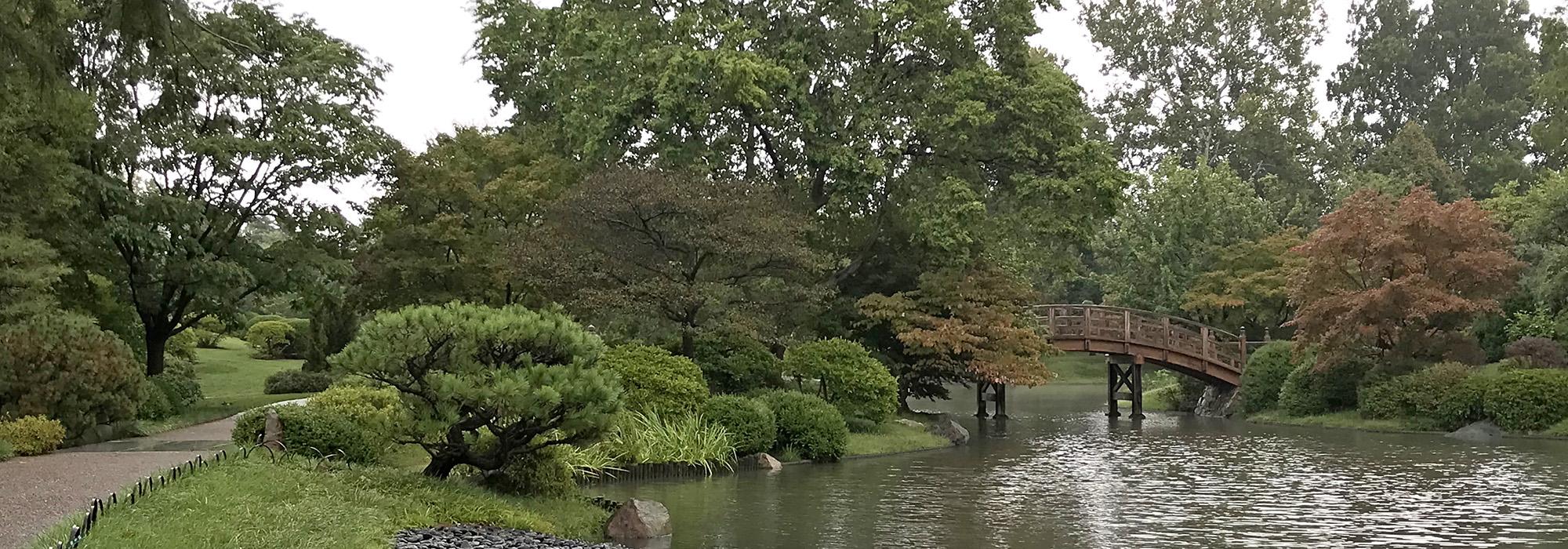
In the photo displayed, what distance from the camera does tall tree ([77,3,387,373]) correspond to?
21.9 metres

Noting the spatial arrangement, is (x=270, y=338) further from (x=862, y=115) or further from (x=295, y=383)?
(x=862, y=115)

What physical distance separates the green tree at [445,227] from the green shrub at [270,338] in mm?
16277

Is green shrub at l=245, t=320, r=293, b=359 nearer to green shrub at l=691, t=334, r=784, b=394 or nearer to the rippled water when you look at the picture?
green shrub at l=691, t=334, r=784, b=394

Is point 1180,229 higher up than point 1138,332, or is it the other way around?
point 1180,229

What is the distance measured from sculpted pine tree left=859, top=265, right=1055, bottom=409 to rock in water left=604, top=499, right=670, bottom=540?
1356cm

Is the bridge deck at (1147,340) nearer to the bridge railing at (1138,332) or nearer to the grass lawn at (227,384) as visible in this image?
the bridge railing at (1138,332)

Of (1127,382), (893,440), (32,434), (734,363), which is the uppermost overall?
(1127,382)

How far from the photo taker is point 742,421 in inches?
763

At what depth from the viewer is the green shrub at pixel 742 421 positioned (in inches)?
761

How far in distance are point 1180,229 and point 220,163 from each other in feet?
100

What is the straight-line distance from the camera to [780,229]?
22.0 m

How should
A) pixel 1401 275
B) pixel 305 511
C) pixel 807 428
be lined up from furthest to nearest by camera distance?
pixel 1401 275 < pixel 807 428 < pixel 305 511

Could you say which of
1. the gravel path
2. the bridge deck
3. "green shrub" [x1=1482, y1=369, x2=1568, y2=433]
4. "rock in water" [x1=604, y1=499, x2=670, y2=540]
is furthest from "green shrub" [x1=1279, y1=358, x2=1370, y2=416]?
the gravel path

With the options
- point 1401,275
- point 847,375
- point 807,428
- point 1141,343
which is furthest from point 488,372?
Result: point 1141,343
